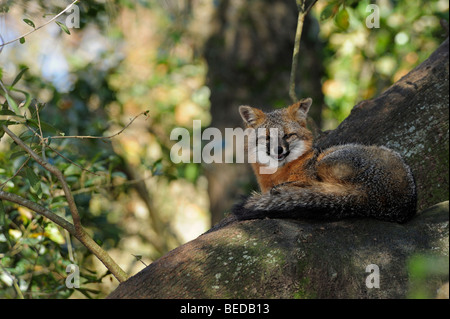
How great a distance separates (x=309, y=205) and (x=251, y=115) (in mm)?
2484

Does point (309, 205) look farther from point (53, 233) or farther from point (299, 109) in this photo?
point (53, 233)

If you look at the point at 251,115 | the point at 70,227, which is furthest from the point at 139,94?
the point at 70,227

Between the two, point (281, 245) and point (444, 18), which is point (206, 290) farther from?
point (444, 18)

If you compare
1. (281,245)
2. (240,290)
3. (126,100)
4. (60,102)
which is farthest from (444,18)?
(126,100)

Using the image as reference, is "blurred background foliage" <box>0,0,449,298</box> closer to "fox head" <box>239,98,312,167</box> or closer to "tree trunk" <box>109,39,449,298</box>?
"fox head" <box>239,98,312,167</box>

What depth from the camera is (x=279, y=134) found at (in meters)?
5.77

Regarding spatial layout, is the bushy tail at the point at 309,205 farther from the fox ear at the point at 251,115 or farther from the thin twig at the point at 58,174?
the fox ear at the point at 251,115

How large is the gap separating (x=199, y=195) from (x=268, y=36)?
5.72m

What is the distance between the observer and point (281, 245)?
330 cm

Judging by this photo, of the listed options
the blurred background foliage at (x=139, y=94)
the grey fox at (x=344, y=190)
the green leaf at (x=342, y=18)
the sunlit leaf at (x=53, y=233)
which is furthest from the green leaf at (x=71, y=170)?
the green leaf at (x=342, y=18)

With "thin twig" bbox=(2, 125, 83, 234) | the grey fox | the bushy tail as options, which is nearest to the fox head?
the grey fox

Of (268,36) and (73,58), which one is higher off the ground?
(73,58)

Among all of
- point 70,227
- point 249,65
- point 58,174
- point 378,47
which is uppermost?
point 249,65

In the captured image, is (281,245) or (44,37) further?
(44,37)
